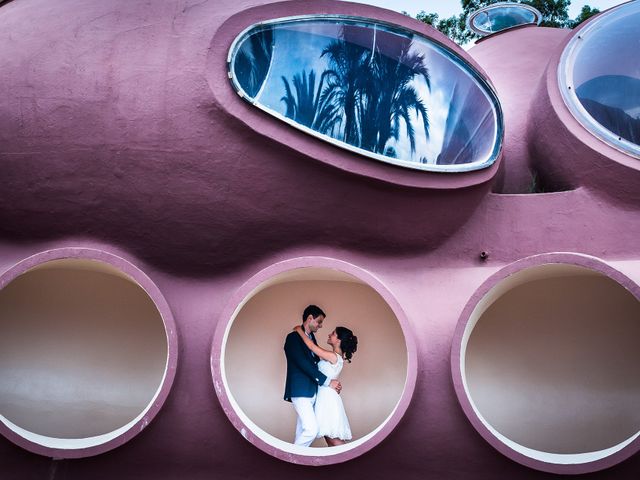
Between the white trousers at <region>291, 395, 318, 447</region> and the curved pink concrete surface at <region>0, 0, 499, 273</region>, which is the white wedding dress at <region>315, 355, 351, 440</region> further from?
the curved pink concrete surface at <region>0, 0, 499, 273</region>

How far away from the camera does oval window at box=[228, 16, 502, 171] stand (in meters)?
7.46

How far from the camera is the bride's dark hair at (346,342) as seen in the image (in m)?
8.32

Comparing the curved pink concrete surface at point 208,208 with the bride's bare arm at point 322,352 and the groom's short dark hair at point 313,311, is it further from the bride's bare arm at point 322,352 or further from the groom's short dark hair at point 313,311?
the bride's bare arm at point 322,352

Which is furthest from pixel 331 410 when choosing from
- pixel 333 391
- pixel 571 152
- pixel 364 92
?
pixel 571 152

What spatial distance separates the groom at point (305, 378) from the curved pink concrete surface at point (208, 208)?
2.50 feet

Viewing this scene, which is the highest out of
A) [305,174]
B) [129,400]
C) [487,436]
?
[305,174]

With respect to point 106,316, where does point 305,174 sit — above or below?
above

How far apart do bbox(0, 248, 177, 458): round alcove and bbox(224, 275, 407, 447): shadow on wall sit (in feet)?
3.36

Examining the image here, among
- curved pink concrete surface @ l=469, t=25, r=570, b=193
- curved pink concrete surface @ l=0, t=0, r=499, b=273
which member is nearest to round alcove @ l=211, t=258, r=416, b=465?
curved pink concrete surface @ l=0, t=0, r=499, b=273

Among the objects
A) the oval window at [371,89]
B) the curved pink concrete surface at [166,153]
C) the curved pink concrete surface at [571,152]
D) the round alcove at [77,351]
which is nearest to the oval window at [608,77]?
the curved pink concrete surface at [571,152]

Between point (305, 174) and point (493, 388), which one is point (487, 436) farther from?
point (305, 174)

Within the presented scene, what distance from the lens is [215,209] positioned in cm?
736

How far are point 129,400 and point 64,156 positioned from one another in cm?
306

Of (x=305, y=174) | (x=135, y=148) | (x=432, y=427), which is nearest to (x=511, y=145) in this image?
(x=305, y=174)
